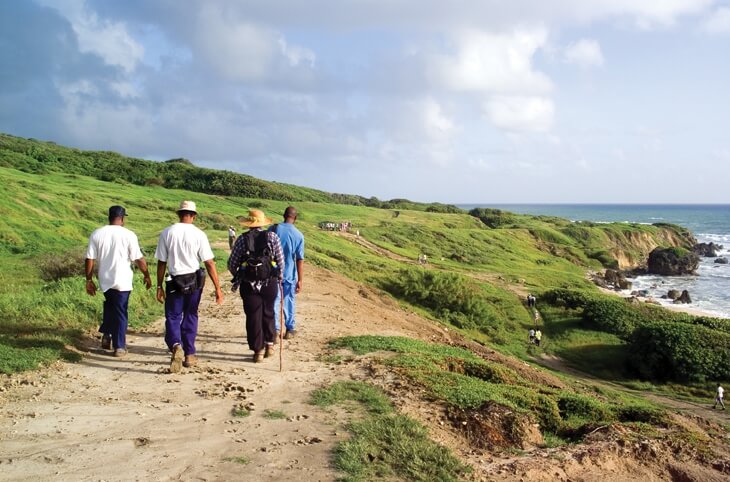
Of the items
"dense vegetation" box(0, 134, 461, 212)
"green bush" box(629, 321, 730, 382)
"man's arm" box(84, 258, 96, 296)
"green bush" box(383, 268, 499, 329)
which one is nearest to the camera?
"man's arm" box(84, 258, 96, 296)

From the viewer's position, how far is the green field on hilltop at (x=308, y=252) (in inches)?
384

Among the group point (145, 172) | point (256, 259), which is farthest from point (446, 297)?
point (145, 172)

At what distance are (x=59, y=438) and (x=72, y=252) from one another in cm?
1118

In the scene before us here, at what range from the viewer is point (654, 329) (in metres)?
21.7

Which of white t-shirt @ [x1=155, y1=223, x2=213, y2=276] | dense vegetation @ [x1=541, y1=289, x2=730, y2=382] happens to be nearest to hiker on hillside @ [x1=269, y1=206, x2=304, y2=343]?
white t-shirt @ [x1=155, y1=223, x2=213, y2=276]

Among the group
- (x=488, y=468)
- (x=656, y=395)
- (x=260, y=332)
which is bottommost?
(x=656, y=395)

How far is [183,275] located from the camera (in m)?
7.18

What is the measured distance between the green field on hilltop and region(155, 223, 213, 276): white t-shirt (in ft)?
6.96

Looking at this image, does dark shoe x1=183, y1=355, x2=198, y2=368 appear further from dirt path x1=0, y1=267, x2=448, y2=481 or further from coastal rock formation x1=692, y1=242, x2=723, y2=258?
coastal rock formation x1=692, y1=242, x2=723, y2=258

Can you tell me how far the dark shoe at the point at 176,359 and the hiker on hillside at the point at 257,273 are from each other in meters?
1.00

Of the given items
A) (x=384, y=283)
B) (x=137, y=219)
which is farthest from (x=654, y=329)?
(x=137, y=219)

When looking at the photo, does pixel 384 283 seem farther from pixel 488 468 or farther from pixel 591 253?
pixel 591 253

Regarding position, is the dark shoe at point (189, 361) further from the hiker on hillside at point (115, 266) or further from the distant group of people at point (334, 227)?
the distant group of people at point (334, 227)

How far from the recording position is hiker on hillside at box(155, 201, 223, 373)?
23.5 ft
